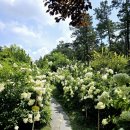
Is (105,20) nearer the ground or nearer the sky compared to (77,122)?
nearer the sky

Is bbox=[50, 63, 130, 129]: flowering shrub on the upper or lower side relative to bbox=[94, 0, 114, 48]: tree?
lower

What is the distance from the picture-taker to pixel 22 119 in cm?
1102

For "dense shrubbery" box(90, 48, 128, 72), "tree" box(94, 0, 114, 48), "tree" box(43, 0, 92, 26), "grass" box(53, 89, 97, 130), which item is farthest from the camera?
"tree" box(94, 0, 114, 48)

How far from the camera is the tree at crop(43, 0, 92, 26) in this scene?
12.6 feet

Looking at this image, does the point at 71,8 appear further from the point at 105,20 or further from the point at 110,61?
the point at 105,20

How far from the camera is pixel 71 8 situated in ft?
12.7

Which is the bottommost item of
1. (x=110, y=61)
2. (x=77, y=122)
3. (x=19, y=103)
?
(x=77, y=122)

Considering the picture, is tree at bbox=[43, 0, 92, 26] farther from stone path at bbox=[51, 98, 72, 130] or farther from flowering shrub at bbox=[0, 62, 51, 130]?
stone path at bbox=[51, 98, 72, 130]

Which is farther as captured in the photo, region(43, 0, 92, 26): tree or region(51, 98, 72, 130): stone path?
region(51, 98, 72, 130): stone path

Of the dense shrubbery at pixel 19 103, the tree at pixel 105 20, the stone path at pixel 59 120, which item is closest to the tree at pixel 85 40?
the tree at pixel 105 20

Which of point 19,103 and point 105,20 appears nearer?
point 19,103

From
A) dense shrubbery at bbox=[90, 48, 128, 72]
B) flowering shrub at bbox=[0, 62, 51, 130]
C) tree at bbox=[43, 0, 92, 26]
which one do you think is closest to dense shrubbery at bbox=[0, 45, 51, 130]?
flowering shrub at bbox=[0, 62, 51, 130]

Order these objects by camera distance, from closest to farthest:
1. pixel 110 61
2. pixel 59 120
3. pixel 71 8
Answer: pixel 71 8 < pixel 59 120 < pixel 110 61

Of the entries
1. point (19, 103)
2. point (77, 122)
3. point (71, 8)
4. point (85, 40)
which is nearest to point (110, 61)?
point (77, 122)
